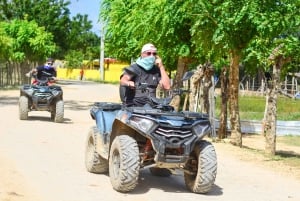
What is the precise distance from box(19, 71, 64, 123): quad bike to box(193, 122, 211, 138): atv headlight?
988cm

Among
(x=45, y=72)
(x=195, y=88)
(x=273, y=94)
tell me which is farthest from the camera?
(x=195, y=88)

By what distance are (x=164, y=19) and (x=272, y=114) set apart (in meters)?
4.07

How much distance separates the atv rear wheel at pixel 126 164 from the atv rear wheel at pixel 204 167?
0.80 m

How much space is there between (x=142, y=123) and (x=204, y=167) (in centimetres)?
99

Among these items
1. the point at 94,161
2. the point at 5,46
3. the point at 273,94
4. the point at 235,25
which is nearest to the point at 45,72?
the point at 235,25

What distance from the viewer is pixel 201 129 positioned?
309 inches

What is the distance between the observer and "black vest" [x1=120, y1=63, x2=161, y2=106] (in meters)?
8.45

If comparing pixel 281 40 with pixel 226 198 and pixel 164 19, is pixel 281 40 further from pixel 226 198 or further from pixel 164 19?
pixel 226 198

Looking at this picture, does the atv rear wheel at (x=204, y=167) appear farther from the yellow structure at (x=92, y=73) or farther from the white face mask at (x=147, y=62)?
the yellow structure at (x=92, y=73)

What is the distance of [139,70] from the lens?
8.55 meters

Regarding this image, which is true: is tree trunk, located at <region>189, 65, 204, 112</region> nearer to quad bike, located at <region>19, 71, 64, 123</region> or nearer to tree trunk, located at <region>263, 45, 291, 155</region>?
quad bike, located at <region>19, 71, 64, 123</region>

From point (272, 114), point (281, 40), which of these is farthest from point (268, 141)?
point (281, 40)

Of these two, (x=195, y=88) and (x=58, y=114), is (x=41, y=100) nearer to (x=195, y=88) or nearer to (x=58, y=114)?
(x=58, y=114)

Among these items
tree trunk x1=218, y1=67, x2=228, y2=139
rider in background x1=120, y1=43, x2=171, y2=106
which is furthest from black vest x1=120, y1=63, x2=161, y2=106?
tree trunk x1=218, y1=67, x2=228, y2=139
